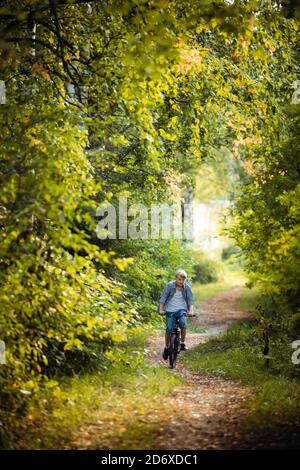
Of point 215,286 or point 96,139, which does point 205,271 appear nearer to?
point 215,286

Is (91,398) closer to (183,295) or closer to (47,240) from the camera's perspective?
(47,240)

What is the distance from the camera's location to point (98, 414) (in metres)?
6.23

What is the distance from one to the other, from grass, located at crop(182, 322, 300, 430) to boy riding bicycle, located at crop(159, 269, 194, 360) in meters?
1.00

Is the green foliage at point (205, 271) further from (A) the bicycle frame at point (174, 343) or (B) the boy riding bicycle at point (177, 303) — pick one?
(A) the bicycle frame at point (174, 343)

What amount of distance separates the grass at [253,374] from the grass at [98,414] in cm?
127

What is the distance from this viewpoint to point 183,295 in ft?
33.3

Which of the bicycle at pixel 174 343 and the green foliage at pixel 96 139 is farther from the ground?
the green foliage at pixel 96 139

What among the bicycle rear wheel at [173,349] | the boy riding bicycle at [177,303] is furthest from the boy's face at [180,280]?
the bicycle rear wheel at [173,349]

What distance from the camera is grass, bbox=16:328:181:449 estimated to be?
546 cm

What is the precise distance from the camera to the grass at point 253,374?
623cm

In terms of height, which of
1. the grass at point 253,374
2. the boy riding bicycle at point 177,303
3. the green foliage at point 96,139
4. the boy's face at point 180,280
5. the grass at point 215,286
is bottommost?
the grass at point 215,286

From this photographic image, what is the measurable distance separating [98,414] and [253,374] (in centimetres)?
370

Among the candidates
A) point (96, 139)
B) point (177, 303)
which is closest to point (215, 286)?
point (177, 303)

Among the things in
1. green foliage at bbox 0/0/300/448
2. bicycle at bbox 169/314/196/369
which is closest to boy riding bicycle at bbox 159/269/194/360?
bicycle at bbox 169/314/196/369
